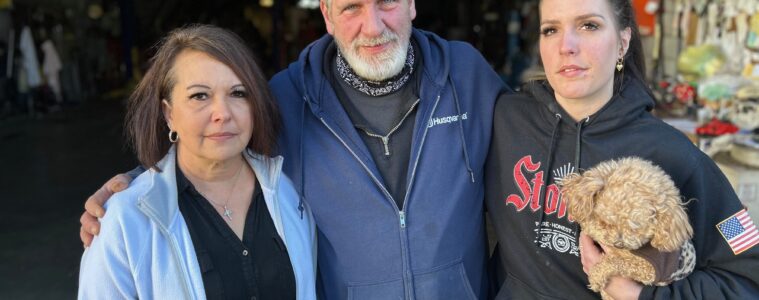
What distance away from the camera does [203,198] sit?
89.4 inches

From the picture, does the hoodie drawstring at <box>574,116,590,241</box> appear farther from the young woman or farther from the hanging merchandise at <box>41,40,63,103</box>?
the hanging merchandise at <box>41,40,63,103</box>

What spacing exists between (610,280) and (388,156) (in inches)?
38.4

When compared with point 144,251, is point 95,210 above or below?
above

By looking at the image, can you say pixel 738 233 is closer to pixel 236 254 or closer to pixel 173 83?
pixel 236 254

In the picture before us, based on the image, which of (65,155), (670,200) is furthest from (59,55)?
(670,200)

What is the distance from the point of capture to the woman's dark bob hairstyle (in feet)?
7.27

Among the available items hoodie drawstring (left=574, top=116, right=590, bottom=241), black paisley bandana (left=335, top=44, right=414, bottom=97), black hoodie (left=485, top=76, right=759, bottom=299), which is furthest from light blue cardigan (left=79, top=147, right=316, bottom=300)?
hoodie drawstring (left=574, top=116, right=590, bottom=241)

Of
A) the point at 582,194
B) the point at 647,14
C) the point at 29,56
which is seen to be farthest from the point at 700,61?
the point at 29,56

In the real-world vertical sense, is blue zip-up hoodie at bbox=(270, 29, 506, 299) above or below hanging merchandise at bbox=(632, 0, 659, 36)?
below

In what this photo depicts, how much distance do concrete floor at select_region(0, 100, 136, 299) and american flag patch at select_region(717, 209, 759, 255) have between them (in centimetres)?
286

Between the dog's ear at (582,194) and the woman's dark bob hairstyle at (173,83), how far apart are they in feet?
3.66

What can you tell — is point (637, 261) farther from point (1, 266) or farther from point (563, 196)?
point (1, 266)

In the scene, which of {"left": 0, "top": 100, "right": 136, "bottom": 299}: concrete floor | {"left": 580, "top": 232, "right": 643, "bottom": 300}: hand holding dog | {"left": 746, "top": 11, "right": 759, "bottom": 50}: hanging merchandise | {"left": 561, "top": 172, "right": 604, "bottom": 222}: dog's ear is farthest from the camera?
{"left": 0, "top": 100, "right": 136, "bottom": 299}: concrete floor

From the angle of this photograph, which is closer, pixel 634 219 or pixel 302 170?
pixel 634 219
